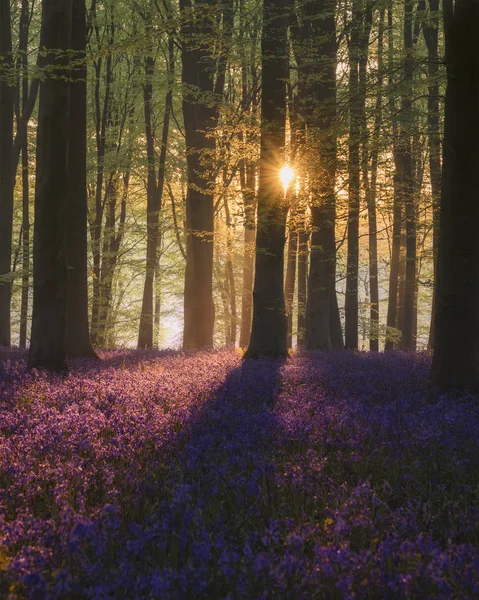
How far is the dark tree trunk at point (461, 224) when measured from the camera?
852 centimetres

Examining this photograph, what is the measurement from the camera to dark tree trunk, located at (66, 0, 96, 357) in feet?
45.2

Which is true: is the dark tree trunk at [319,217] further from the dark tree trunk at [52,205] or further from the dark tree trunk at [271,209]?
the dark tree trunk at [52,205]

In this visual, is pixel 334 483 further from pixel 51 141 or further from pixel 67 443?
pixel 51 141

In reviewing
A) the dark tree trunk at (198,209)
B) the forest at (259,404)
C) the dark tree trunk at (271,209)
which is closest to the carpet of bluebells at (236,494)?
the forest at (259,404)

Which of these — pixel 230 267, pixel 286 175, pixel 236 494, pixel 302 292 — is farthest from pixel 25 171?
pixel 236 494

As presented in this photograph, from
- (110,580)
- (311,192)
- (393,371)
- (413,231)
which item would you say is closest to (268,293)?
(311,192)

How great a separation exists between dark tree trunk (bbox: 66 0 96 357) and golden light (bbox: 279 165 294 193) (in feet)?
15.6

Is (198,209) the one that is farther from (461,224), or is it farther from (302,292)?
(461,224)

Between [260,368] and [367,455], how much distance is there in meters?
5.67

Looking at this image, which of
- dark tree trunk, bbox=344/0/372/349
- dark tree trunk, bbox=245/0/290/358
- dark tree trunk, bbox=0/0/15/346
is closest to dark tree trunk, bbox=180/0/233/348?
dark tree trunk, bbox=344/0/372/349

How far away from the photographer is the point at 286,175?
13.6m

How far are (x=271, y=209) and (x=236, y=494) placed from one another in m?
9.84

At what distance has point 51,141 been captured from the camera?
36.1ft

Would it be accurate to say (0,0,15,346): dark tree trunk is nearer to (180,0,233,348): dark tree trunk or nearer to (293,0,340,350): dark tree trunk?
(180,0,233,348): dark tree trunk
